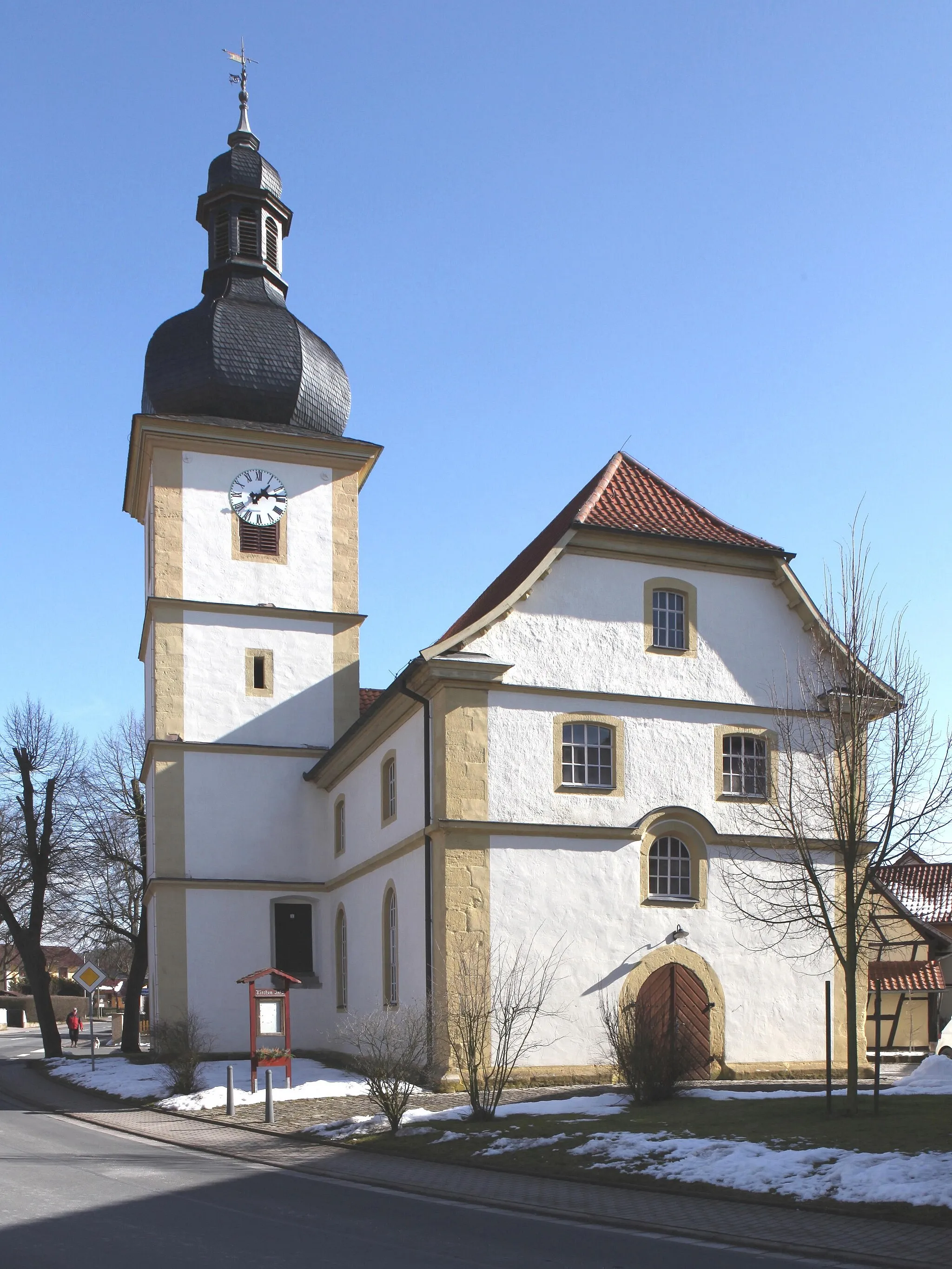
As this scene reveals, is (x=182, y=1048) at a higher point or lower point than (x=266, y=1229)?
lower

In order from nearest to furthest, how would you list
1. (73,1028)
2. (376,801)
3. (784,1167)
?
(784,1167), (376,801), (73,1028)

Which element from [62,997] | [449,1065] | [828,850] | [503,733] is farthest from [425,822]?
[62,997]

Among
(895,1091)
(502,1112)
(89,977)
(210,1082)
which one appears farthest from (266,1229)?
(89,977)

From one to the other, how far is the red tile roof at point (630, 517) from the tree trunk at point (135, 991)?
16383 mm

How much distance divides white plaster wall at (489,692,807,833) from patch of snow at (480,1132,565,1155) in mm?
7806

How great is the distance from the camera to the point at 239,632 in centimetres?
3112

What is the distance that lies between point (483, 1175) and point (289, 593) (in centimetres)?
1990

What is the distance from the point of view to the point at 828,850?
23.6 meters

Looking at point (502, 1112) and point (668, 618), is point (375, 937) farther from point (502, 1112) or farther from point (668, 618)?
point (502, 1112)

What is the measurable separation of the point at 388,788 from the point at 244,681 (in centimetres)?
672

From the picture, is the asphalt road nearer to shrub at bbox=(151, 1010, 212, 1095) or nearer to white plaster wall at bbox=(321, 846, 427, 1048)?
shrub at bbox=(151, 1010, 212, 1095)

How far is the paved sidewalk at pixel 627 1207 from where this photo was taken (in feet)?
31.2

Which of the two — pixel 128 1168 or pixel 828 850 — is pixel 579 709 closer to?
pixel 828 850

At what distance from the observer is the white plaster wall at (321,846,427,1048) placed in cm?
2266
